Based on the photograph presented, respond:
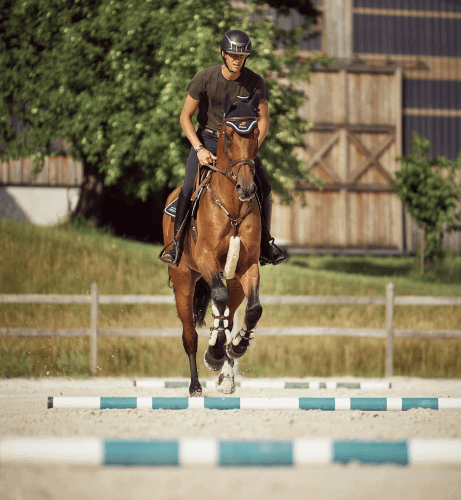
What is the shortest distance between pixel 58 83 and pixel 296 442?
1374 centimetres

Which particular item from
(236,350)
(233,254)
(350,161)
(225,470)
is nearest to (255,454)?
(225,470)

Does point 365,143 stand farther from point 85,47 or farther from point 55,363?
point 55,363

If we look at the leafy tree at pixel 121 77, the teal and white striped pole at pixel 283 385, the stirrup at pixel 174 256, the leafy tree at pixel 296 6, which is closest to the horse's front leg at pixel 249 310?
the stirrup at pixel 174 256

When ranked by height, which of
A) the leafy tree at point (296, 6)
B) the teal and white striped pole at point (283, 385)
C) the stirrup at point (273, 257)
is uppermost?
the leafy tree at point (296, 6)

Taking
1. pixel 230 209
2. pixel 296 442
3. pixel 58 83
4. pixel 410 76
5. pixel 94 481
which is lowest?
pixel 94 481

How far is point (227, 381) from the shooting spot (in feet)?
22.2

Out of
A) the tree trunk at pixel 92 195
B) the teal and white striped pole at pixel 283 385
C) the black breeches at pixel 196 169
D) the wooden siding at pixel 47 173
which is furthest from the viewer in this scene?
the wooden siding at pixel 47 173

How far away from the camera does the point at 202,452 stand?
3371mm

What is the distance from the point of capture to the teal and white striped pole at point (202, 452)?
3393mm

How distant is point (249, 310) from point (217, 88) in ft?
6.62

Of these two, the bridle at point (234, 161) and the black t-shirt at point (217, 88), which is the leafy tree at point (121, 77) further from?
the bridle at point (234, 161)

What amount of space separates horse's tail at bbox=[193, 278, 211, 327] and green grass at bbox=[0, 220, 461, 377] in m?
3.12

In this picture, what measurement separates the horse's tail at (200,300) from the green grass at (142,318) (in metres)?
3.12

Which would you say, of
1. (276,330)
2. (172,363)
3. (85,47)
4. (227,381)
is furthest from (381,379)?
(85,47)
